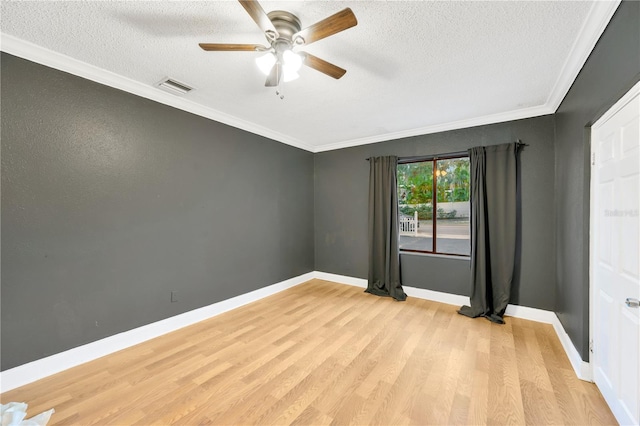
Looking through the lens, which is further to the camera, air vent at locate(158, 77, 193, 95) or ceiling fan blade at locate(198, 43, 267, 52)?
air vent at locate(158, 77, 193, 95)

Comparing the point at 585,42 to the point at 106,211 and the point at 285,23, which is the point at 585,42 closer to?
the point at 285,23

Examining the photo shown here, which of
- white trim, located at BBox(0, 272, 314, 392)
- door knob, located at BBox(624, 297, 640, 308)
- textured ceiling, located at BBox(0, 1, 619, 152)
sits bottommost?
white trim, located at BBox(0, 272, 314, 392)

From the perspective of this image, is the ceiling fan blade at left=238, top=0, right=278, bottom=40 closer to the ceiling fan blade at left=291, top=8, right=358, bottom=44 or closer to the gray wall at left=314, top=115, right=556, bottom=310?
the ceiling fan blade at left=291, top=8, right=358, bottom=44

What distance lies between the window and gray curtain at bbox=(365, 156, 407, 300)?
258 mm

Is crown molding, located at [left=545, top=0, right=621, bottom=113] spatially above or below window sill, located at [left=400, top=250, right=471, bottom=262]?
above

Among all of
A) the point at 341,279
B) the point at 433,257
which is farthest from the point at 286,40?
the point at 341,279

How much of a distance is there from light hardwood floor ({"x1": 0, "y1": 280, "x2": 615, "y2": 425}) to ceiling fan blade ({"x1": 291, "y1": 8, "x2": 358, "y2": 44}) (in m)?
2.45

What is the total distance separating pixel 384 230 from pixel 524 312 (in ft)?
6.77

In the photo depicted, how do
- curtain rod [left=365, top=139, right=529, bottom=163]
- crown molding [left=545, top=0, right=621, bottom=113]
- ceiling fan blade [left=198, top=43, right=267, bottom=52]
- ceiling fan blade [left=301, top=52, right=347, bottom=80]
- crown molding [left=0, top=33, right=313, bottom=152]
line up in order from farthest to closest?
curtain rod [left=365, top=139, right=529, bottom=163], crown molding [left=0, top=33, right=313, bottom=152], ceiling fan blade [left=301, top=52, right=347, bottom=80], ceiling fan blade [left=198, top=43, right=267, bottom=52], crown molding [left=545, top=0, right=621, bottom=113]

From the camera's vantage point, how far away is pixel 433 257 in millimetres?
3932

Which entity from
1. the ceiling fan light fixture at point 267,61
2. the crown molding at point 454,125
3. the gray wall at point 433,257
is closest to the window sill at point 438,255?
the gray wall at point 433,257

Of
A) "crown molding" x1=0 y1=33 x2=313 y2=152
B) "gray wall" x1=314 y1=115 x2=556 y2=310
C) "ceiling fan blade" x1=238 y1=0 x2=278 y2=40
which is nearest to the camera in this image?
"ceiling fan blade" x1=238 y1=0 x2=278 y2=40

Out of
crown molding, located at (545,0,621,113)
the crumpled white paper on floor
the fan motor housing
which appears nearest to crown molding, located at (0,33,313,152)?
the fan motor housing

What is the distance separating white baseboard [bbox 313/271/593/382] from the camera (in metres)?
2.12
